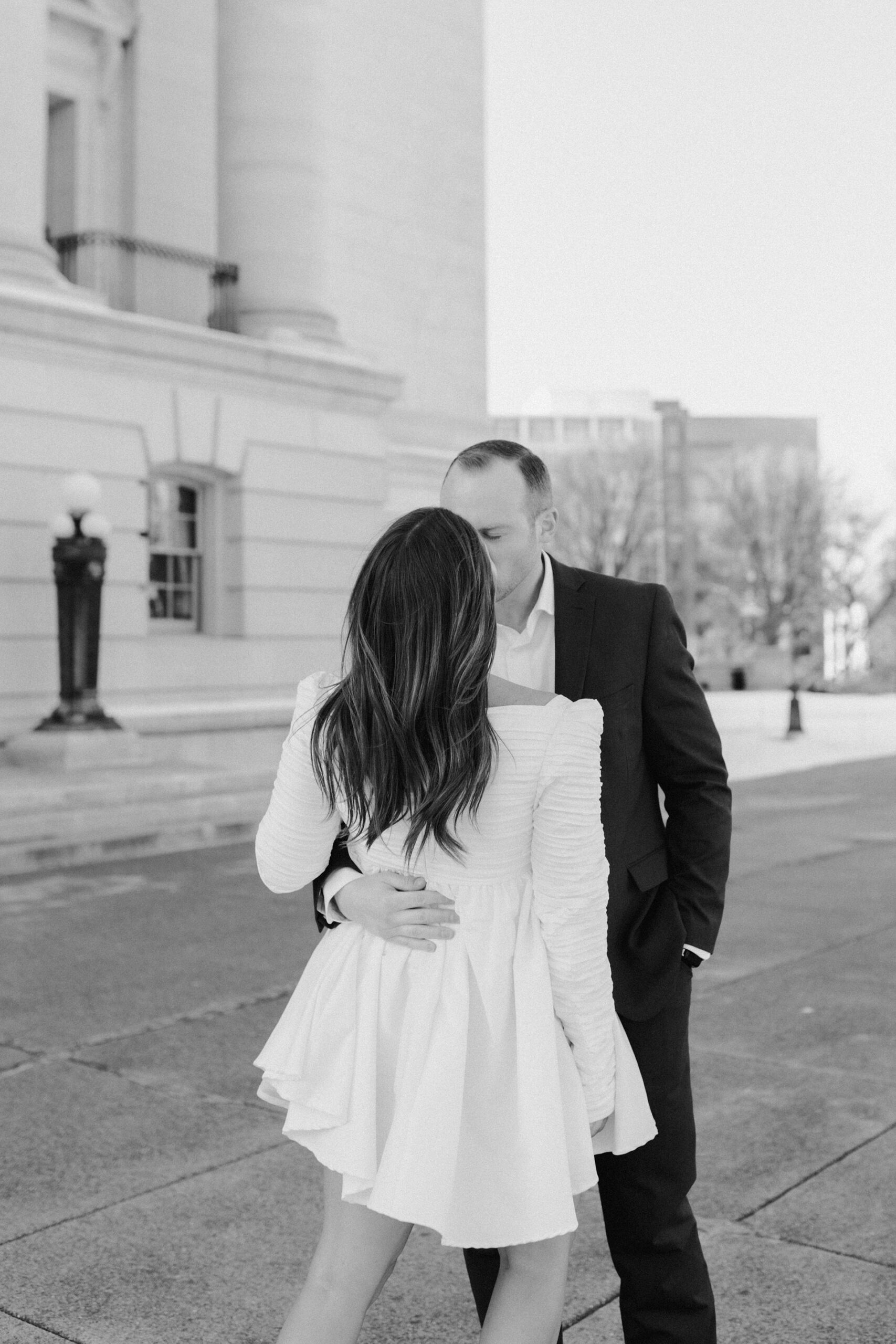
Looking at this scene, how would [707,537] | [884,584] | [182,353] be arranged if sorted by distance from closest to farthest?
[182,353] → [884,584] → [707,537]

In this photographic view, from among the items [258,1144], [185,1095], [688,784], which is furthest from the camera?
[185,1095]

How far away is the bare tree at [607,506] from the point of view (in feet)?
208

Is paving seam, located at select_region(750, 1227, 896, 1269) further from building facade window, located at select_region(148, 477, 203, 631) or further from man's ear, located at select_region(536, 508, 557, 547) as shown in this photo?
building facade window, located at select_region(148, 477, 203, 631)

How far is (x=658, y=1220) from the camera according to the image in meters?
2.71

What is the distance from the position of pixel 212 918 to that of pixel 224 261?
13.3 meters

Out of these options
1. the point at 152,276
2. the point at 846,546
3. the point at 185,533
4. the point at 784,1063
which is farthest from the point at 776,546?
the point at 784,1063

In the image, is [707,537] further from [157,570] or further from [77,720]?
[77,720]

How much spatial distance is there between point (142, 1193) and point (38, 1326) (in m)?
0.88

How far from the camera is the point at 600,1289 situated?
357cm

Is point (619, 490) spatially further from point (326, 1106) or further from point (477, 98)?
point (326, 1106)

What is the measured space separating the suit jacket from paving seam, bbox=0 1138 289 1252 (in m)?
2.08

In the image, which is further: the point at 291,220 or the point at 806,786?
the point at 291,220

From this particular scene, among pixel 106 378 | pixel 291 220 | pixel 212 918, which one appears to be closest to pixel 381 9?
pixel 291 220

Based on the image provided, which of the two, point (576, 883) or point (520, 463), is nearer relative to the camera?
point (576, 883)
